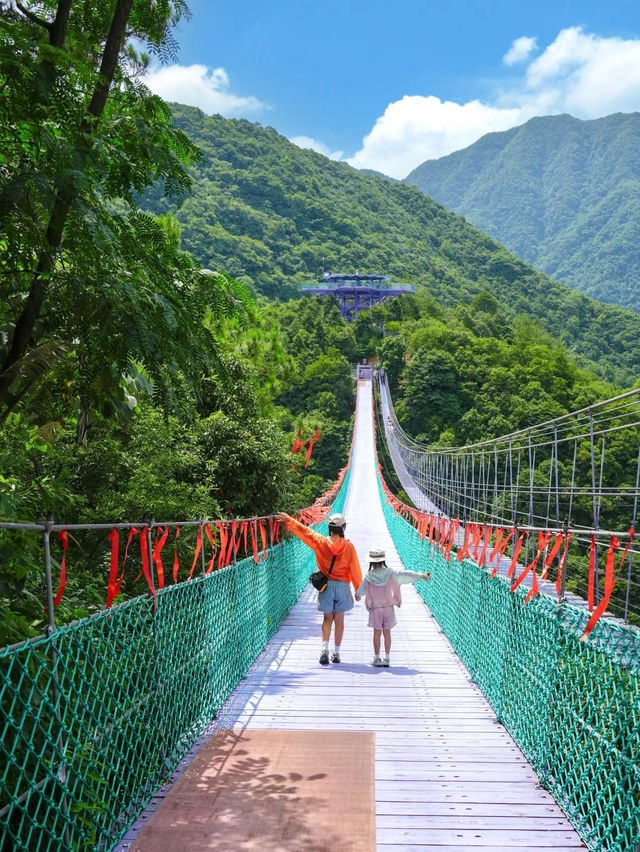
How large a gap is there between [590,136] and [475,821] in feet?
615

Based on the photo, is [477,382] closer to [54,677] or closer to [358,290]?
[358,290]

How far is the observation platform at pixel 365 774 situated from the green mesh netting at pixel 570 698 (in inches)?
4.0

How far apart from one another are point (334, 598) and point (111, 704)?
2.26 m

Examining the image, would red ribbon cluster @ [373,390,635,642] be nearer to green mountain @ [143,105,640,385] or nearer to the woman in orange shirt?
the woman in orange shirt

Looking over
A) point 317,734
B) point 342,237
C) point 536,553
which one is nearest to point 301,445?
point 317,734

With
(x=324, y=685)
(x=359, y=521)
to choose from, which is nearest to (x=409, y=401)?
(x=359, y=521)

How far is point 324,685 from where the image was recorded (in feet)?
13.1

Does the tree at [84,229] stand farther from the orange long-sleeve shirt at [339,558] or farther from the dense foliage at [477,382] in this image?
the dense foliage at [477,382]

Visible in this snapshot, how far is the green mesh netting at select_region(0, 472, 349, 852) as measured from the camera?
173 centimetres

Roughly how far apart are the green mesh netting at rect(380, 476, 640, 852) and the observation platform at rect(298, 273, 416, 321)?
211ft

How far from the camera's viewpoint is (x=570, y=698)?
2561 millimetres

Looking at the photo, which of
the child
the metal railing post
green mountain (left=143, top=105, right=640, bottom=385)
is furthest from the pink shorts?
green mountain (left=143, top=105, right=640, bottom=385)

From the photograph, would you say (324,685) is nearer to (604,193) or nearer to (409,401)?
(409,401)

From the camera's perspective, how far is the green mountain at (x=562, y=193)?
10881 cm
